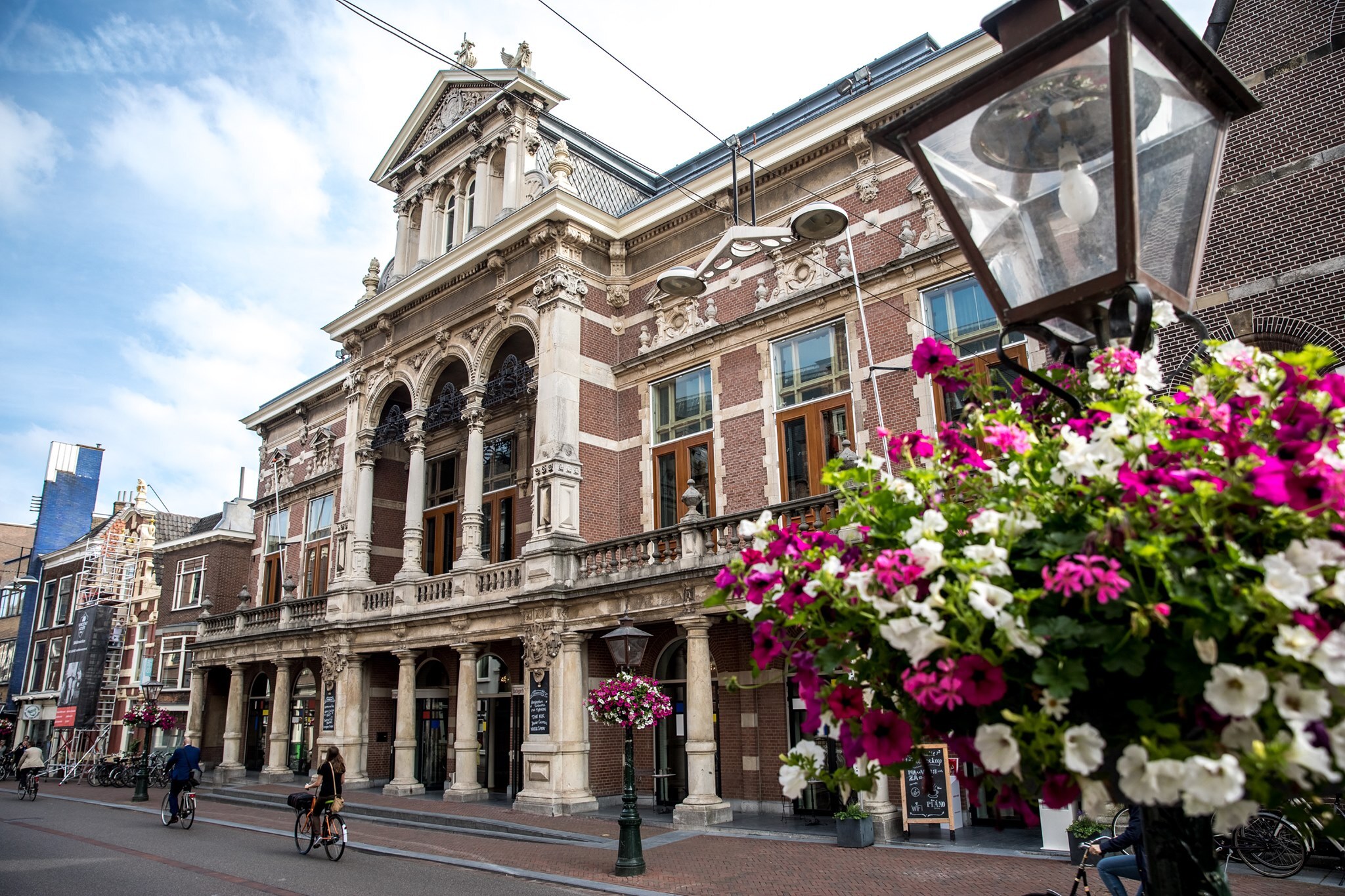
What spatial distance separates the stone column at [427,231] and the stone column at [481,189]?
5.63 ft

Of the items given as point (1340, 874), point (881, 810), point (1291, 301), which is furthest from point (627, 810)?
point (1291, 301)

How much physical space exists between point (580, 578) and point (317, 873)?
736cm

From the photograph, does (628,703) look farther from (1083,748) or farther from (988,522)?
(1083,748)

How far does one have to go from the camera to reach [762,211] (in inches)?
735

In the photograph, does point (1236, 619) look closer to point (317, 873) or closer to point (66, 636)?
point (317, 873)

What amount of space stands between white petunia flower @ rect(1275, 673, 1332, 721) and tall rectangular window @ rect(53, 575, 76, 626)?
5279cm

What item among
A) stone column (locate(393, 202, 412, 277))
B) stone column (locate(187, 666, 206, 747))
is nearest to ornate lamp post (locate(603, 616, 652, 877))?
stone column (locate(393, 202, 412, 277))

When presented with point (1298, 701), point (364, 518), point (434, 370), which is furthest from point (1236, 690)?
point (364, 518)

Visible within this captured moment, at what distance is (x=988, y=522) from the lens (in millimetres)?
2395

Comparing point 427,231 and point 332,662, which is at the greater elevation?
point 427,231

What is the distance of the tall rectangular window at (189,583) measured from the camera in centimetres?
3441

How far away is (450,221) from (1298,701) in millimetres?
25515

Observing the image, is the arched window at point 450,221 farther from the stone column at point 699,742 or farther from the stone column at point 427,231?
the stone column at point 699,742

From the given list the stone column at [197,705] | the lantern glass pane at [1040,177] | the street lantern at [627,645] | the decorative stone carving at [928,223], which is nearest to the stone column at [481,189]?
the decorative stone carving at [928,223]
